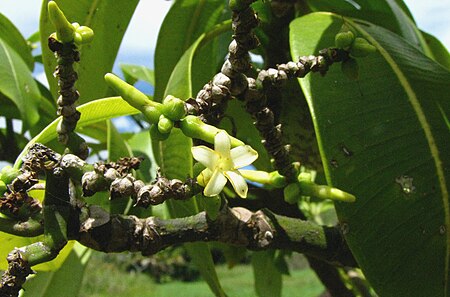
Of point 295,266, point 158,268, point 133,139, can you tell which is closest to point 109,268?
point 158,268

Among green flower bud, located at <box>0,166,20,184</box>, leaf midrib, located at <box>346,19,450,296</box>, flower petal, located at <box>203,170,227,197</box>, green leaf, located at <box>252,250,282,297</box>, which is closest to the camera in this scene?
flower petal, located at <box>203,170,227,197</box>

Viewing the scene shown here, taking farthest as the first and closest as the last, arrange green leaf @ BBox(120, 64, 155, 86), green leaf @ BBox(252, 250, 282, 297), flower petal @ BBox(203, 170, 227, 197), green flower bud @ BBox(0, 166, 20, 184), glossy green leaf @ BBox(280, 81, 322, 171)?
green leaf @ BBox(120, 64, 155, 86)
green leaf @ BBox(252, 250, 282, 297)
glossy green leaf @ BBox(280, 81, 322, 171)
green flower bud @ BBox(0, 166, 20, 184)
flower petal @ BBox(203, 170, 227, 197)

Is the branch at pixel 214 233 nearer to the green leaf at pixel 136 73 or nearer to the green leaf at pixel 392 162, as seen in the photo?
the green leaf at pixel 392 162

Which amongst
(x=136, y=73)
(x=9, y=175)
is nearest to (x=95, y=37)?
(x=9, y=175)

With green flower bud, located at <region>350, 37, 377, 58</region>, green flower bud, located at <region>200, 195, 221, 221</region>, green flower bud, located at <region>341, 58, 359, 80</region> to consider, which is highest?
green flower bud, located at <region>350, 37, 377, 58</region>

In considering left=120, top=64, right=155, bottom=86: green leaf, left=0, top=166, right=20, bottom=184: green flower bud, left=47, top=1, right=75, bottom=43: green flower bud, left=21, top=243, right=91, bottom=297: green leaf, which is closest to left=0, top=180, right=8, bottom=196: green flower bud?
left=0, top=166, right=20, bottom=184: green flower bud

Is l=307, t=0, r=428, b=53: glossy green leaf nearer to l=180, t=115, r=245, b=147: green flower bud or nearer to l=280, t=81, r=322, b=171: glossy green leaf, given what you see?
l=280, t=81, r=322, b=171: glossy green leaf
